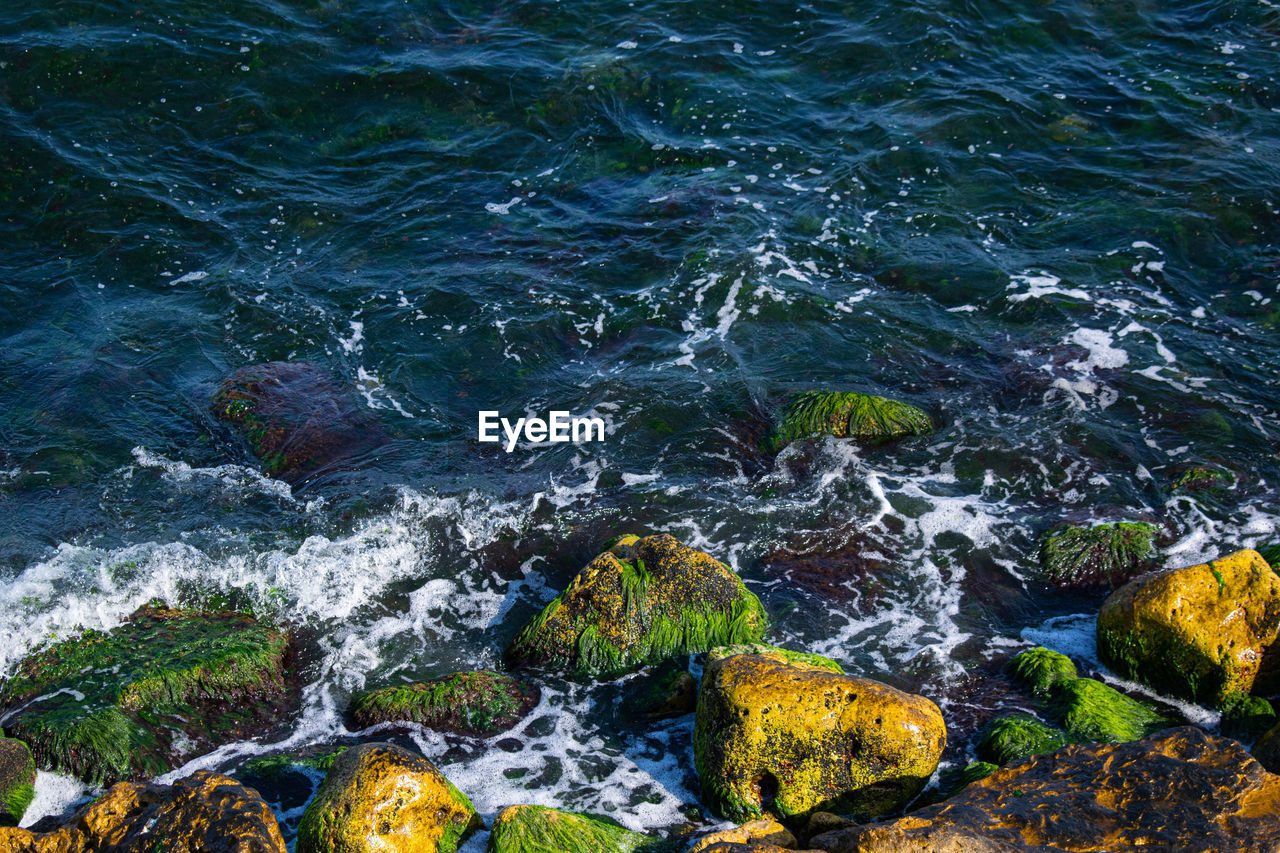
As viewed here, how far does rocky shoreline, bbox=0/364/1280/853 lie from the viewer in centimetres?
560

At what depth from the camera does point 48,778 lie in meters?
6.64

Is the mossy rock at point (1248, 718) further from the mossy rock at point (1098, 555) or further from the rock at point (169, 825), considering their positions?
the rock at point (169, 825)

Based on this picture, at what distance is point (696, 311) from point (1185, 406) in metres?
5.16

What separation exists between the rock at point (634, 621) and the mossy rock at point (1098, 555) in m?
2.72

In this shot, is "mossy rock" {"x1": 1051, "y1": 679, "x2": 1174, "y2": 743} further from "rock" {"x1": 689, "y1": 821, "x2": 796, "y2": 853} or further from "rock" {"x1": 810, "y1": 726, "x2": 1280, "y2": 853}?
"rock" {"x1": 689, "y1": 821, "x2": 796, "y2": 853}

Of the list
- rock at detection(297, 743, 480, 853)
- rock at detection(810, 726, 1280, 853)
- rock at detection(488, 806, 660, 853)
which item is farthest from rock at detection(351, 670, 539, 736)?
rock at detection(810, 726, 1280, 853)

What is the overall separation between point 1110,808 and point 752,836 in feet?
6.63

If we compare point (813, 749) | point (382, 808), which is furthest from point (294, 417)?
point (813, 749)

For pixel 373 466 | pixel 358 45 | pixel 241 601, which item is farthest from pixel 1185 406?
pixel 358 45

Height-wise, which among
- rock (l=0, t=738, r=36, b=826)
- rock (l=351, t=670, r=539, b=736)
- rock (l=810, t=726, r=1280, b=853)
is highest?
rock (l=810, t=726, r=1280, b=853)

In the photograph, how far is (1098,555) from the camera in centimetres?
832

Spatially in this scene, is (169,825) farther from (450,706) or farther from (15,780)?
(450,706)

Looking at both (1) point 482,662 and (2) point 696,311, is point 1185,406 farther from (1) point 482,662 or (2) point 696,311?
(1) point 482,662

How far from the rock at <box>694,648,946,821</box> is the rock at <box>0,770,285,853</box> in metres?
2.72
